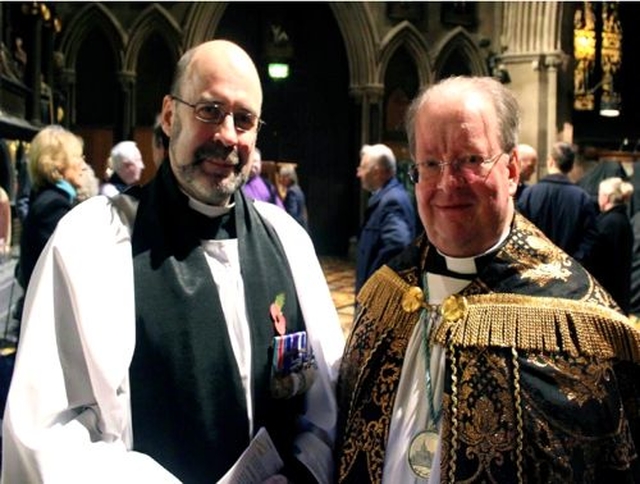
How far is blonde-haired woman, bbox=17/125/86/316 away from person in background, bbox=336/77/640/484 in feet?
7.55

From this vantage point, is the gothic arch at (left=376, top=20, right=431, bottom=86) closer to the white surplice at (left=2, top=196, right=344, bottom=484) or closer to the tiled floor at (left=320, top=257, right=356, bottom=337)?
the tiled floor at (left=320, top=257, right=356, bottom=337)

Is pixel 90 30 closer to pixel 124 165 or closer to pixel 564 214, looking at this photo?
pixel 124 165

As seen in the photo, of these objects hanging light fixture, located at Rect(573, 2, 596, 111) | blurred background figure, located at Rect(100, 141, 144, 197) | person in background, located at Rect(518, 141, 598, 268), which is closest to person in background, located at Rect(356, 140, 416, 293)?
person in background, located at Rect(518, 141, 598, 268)

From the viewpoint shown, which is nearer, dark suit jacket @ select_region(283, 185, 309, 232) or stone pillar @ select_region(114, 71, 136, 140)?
dark suit jacket @ select_region(283, 185, 309, 232)

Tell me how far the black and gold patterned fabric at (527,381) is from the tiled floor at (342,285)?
4638mm

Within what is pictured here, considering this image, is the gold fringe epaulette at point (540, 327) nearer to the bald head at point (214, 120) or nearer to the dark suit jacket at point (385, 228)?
the bald head at point (214, 120)

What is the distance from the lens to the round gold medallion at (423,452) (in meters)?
1.68

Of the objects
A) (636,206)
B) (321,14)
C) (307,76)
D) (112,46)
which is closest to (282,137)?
(307,76)

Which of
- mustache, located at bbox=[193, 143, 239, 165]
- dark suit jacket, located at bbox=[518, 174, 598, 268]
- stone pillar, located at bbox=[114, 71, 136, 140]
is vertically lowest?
dark suit jacket, located at bbox=[518, 174, 598, 268]

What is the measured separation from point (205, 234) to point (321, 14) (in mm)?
13226

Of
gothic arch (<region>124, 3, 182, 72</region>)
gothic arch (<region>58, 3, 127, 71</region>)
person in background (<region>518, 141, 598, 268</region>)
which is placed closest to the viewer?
person in background (<region>518, 141, 598, 268</region>)

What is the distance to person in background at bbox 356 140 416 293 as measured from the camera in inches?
183

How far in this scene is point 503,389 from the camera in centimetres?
160

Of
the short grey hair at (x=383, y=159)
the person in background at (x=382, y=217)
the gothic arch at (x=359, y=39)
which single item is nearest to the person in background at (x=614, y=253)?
the person in background at (x=382, y=217)
